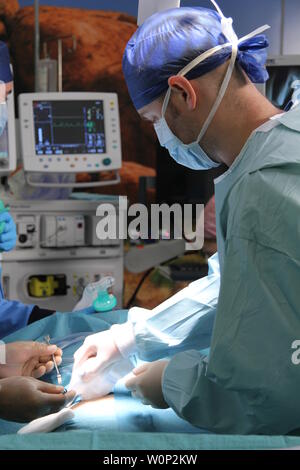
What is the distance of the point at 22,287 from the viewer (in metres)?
3.39

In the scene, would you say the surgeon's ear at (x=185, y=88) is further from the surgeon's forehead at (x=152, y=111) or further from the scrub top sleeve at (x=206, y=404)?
the scrub top sleeve at (x=206, y=404)

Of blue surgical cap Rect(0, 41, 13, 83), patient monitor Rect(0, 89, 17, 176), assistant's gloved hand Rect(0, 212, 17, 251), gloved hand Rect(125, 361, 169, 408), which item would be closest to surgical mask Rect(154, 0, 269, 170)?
gloved hand Rect(125, 361, 169, 408)

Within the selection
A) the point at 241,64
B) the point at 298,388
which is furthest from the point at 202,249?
the point at 298,388

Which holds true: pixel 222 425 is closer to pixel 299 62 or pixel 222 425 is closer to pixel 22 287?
pixel 22 287

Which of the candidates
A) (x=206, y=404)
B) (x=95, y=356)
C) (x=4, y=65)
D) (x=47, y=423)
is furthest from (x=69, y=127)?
(x=206, y=404)

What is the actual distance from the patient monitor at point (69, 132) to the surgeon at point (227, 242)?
5.87 feet

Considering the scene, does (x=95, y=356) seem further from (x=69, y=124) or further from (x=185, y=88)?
(x=69, y=124)

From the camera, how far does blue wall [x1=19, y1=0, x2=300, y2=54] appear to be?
10.9ft

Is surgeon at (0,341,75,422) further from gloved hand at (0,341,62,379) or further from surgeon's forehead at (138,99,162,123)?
surgeon's forehead at (138,99,162,123)

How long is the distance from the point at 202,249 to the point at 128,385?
2657mm

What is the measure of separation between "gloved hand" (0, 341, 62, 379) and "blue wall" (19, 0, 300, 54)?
5.05 feet

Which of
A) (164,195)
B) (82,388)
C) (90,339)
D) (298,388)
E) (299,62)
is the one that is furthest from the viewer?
(164,195)

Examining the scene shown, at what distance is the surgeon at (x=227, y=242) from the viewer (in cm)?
114

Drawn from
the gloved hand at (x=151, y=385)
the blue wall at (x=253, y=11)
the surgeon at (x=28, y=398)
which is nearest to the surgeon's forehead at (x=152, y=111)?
the gloved hand at (x=151, y=385)
